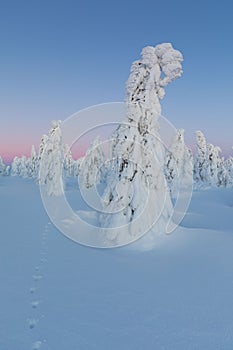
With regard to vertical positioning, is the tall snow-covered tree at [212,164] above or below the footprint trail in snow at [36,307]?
above

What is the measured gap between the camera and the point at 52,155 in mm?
30906

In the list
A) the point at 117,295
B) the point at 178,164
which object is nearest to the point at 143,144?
the point at 117,295

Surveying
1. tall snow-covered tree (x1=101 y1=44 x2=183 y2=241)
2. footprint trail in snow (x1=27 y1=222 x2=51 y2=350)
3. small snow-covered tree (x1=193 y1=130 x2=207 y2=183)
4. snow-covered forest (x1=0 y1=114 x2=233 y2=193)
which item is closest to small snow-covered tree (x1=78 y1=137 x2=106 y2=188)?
snow-covered forest (x1=0 y1=114 x2=233 y2=193)

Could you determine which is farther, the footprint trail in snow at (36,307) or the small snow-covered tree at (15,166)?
the small snow-covered tree at (15,166)

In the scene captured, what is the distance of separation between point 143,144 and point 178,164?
30.5 meters

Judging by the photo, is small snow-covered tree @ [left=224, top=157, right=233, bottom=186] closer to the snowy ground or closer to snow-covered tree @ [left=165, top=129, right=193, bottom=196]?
snow-covered tree @ [left=165, top=129, right=193, bottom=196]

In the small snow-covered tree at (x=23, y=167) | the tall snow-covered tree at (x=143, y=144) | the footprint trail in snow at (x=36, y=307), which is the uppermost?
the small snow-covered tree at (x=23, y=167)

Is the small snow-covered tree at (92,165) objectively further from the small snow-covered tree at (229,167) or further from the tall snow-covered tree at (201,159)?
the small snow-covered tree at (229,167)

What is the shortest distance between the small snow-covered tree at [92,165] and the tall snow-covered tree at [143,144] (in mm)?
22988

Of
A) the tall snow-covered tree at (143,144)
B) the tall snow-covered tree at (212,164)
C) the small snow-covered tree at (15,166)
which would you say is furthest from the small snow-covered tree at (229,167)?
the small snow-covered tree at (15,166)

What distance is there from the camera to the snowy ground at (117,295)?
4598 mm

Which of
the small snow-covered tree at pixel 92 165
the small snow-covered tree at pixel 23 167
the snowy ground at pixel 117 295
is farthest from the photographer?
the small snow-covered tree at pixel 23 167

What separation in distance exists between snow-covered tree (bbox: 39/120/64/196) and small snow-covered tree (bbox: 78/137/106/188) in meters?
5.03

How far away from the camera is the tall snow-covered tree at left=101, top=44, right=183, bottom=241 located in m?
11.7
